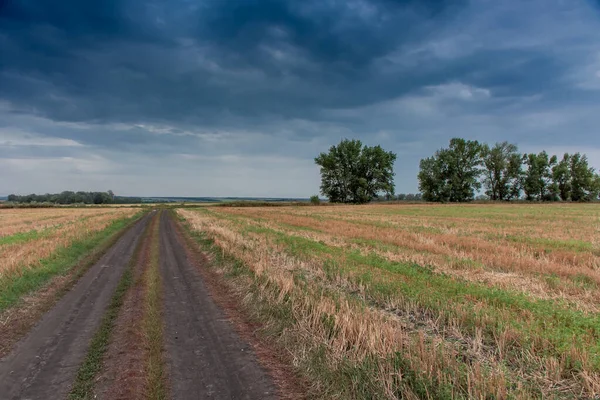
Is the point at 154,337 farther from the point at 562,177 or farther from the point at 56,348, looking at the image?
the point at 562,177

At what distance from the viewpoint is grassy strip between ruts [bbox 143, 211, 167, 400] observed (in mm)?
4305

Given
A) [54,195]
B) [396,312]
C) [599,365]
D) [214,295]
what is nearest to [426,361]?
[599,365]

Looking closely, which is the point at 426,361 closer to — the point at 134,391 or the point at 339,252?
the point at 134,391

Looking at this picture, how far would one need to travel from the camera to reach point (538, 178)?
96312 mm

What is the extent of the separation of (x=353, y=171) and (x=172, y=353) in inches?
3825

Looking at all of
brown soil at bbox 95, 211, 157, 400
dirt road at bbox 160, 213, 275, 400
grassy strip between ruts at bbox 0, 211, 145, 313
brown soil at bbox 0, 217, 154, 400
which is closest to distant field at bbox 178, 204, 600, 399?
dirt road at bbox 160, 213, 275, 400

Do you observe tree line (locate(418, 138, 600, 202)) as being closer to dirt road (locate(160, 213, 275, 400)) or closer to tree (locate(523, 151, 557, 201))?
tree (locate(523, 151, 557, 201))

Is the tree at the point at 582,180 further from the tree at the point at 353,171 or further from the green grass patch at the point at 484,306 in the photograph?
the green grass patch at the point at 484,306

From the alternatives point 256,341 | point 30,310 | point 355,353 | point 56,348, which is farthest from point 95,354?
point 355,353

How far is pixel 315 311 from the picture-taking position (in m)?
6.54

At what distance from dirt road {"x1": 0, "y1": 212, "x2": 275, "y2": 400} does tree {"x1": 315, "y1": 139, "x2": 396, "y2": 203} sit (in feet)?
300

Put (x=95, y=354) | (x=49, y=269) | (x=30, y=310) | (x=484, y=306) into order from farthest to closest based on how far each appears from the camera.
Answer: (x=49, y=269), (x=30, y=310), (x=484, y=306), (x=95, y=354)

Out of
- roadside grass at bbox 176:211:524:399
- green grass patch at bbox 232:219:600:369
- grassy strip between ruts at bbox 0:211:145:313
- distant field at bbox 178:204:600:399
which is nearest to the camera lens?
roadside grass at bbox 176:211:524:399

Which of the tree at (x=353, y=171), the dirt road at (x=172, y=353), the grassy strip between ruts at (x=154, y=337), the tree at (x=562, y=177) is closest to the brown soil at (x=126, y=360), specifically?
the grassy strip between ruts at (x=154, y=337)
